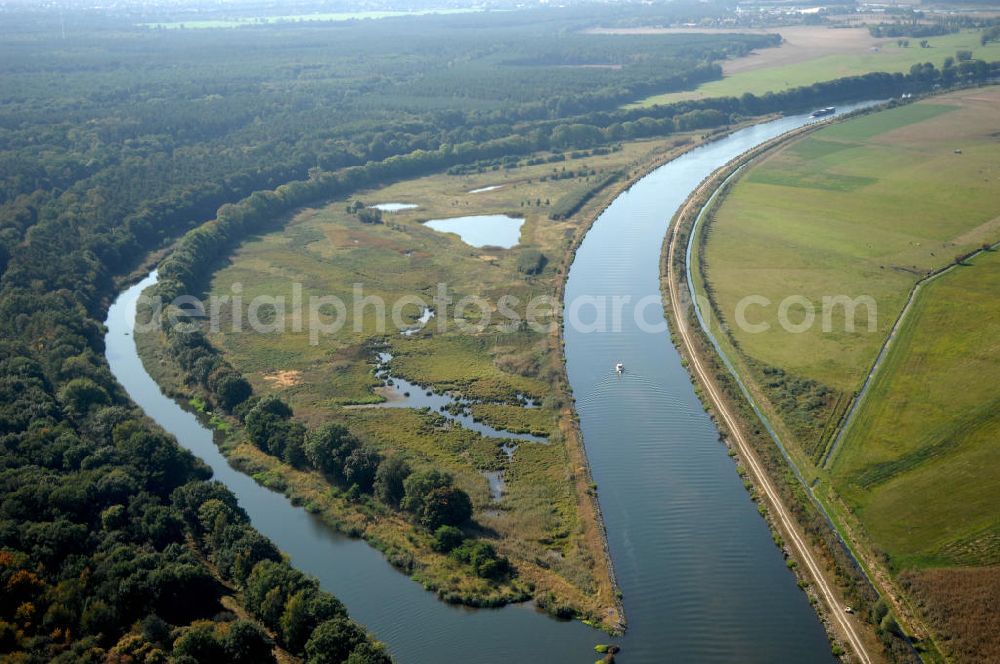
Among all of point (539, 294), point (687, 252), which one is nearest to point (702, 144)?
point (687, 252)

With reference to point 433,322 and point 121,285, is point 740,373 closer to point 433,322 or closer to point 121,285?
point 433,322

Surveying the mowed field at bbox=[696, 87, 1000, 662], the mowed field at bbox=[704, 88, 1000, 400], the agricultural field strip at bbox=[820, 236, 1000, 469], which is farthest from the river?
the mowed field at bbox=[704, 88, 1000, 400]

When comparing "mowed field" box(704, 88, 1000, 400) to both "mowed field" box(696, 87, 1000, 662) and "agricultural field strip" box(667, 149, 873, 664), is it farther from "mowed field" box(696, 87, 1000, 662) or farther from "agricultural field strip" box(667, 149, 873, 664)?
"agricultural field strip" box(667, 149, 873, 664)

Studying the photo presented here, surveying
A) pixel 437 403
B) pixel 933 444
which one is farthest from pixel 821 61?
pixel 437 403

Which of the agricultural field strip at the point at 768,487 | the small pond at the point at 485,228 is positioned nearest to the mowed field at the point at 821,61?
the small pond at the point at 485,228

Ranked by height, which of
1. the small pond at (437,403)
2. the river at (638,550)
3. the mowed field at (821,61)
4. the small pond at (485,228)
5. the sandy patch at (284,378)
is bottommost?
the river at (638,550)

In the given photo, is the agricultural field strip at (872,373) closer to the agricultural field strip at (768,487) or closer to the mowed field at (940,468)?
the mowed field at (940,468)
